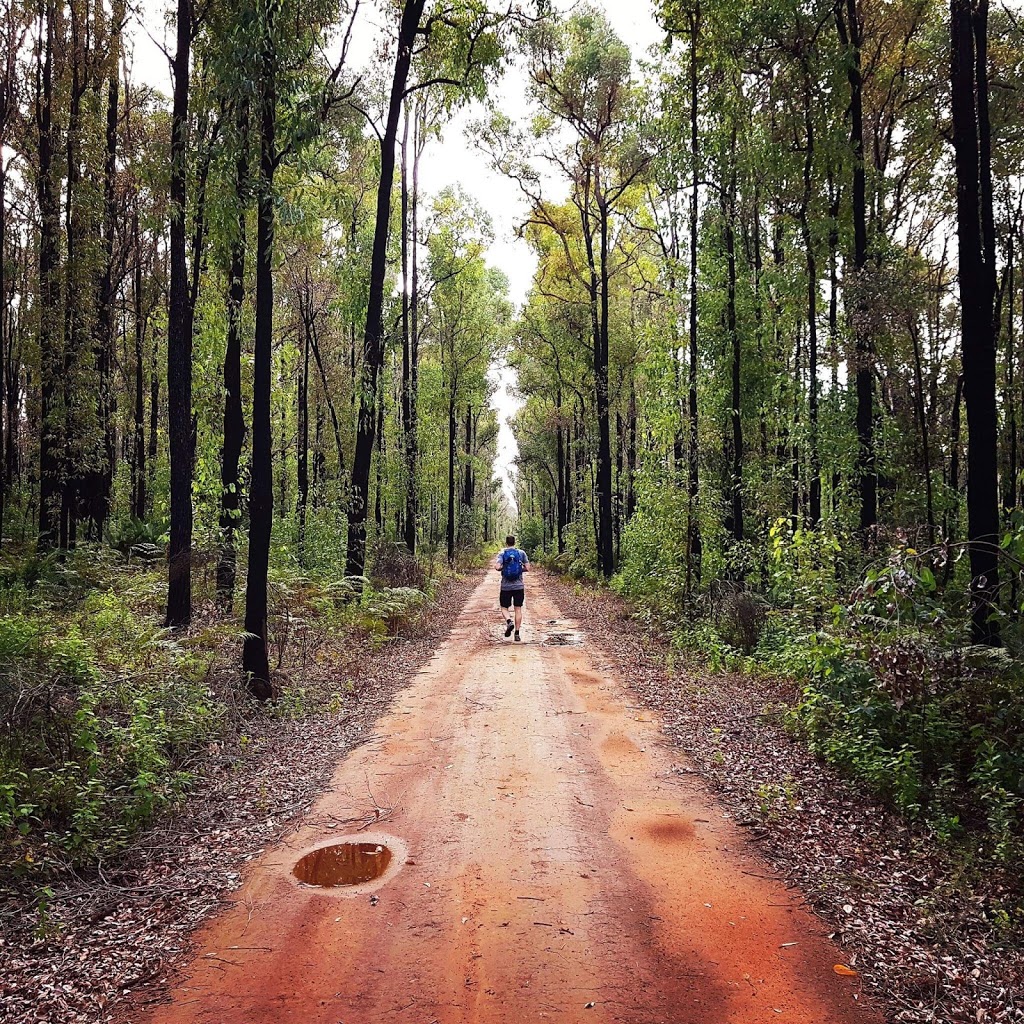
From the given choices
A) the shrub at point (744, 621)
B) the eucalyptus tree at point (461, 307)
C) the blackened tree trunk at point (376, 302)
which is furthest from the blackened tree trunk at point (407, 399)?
the shrub at point (744, 621)

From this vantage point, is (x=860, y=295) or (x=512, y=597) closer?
(x=860, y=295)

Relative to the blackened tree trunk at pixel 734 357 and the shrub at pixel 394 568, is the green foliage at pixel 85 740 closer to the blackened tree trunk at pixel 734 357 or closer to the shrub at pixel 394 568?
the shrub at pixel 394 568

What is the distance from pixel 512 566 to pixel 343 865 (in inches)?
364

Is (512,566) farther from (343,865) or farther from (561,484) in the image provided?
(561,484)

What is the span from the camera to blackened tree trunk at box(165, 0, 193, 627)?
404 inches

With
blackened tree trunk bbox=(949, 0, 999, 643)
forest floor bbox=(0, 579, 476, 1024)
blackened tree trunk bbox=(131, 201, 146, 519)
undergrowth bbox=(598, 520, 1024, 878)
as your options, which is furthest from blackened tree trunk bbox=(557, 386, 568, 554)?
forest floor bbox=(0, 579, 476, 1024)

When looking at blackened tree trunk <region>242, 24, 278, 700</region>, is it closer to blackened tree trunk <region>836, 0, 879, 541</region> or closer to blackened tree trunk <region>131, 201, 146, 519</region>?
blackened tree trunk <region>836, 0, 879, 541</region>

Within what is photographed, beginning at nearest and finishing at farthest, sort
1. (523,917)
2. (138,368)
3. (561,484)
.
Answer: (523,917) < (138,368) < (561,484)

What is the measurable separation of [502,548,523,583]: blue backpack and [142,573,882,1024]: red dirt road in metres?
6.93

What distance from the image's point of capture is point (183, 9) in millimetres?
10180

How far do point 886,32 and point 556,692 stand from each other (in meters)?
16.0

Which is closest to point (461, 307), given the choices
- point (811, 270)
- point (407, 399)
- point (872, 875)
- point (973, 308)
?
point (407, 399)

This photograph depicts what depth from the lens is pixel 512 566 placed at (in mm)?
13711

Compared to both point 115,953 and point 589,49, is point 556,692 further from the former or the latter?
point 589,49
